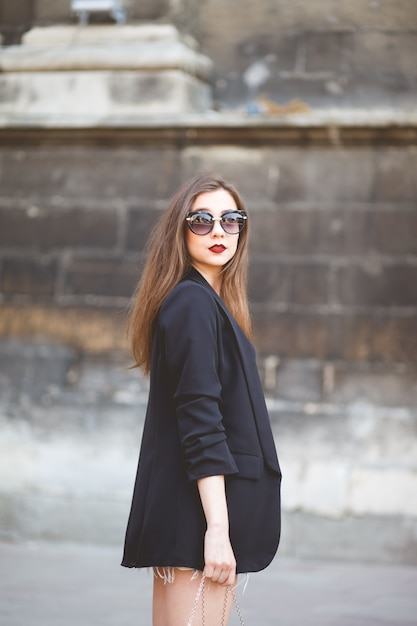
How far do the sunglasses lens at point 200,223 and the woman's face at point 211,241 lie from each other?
0.04ft

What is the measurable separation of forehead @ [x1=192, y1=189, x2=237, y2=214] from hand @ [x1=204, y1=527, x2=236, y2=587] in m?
0.91

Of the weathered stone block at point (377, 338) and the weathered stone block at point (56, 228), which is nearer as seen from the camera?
the weathered stone block at point (377, 338)

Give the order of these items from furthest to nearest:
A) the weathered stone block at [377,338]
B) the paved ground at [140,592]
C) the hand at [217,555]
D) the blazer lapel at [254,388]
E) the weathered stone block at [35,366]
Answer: the weathered stone block at [35,366]
the weathered stone block at [377,338]
the paved ground at [140,592]
the blazer lapel at [254,388]
the hand at [217,555]

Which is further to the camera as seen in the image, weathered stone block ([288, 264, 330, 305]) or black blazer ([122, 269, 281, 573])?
weathered stone block ([288, 264, 330, 305])

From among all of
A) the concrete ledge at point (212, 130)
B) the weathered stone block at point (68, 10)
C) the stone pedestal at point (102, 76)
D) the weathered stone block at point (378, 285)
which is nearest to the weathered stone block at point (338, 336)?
the weathered stone block at point (378, 285)

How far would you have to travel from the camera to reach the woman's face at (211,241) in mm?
3023

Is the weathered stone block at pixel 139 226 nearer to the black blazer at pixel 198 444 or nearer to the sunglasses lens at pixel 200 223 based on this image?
the sunglasses lens at pixel 200 223

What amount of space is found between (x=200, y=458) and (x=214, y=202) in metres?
0.76

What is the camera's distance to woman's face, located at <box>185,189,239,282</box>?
3023mm

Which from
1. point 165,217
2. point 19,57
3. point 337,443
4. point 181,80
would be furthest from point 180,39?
point 165,217

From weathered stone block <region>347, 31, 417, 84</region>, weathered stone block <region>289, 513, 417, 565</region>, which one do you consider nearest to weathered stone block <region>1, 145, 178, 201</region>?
weathered stone block <region>347, 31, 417, 84</region>

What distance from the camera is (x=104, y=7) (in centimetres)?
768

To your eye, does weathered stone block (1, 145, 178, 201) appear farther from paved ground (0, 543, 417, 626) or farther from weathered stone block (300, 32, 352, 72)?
paved ground (0, 543, 417, 626)

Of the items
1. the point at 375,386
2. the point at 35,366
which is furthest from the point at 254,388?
the point at 35,366
